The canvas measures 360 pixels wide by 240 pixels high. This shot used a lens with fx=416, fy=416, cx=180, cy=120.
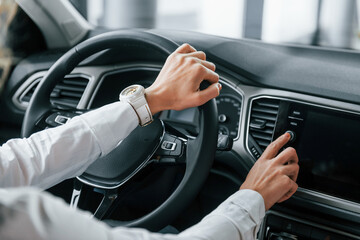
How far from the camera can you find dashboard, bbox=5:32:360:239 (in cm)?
94

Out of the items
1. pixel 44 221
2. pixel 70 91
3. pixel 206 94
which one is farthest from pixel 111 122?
pixel 70 91

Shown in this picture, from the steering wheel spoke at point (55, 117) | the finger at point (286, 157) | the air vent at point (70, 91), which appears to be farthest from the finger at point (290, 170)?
the air vent at point (70, 91)

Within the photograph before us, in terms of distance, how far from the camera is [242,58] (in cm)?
113

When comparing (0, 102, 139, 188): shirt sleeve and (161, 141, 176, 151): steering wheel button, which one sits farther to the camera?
(161, 141, 176, 151): steering wheel button

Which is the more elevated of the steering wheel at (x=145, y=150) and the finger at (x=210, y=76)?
the finger at (x=210, y=76)

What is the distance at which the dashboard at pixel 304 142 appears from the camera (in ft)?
3.07

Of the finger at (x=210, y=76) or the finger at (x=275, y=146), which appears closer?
the finger at (x=210, y=76)

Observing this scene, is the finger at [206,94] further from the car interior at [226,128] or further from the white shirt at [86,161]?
the white shirt at [86,161]

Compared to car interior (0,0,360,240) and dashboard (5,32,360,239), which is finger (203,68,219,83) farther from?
dashboard (5,32,360,239)

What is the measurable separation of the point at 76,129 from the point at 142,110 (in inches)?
5.4

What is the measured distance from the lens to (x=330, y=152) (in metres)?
0.96

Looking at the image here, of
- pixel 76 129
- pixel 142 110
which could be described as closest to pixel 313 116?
pixel 142 110

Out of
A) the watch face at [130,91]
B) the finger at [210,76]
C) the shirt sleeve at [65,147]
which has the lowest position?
the shirt sleeve at [65,147]

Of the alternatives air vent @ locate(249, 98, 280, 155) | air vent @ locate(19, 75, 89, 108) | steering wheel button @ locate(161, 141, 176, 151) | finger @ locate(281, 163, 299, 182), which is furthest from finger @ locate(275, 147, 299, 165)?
air vent @ locate(19, 75, 89, 108)
